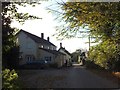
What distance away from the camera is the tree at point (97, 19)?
468 inches

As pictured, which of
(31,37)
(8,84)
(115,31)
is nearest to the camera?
(8,84)

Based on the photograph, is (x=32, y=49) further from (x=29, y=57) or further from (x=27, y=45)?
(x=29, y=57)

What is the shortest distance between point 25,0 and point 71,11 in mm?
3268

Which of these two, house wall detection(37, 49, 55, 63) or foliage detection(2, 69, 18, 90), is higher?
house wall detection(37, 49, 55, 63)

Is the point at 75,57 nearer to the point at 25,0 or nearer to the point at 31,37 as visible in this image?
the point at 31,37

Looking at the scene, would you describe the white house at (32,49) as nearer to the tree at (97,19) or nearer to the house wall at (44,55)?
the house wall at (44,55)

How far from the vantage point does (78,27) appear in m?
14.5

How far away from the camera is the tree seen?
468 inches

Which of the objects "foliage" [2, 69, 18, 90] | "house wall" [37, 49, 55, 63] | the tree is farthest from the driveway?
"house wall" [37, 49, 55, 63]

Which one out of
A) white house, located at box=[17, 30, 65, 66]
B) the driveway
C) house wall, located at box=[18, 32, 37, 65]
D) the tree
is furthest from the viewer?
house wall, located at box=[18, 32, 37, 65]

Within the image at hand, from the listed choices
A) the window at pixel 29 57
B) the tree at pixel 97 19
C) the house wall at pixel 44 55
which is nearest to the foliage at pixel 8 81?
the tree at pixel 97 19

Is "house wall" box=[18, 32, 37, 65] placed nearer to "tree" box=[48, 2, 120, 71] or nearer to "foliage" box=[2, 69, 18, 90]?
"tree" box=[48, 2, 120, 71]

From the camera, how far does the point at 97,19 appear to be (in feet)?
41.3

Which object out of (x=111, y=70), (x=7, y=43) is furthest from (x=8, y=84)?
(x=111, y=70)
